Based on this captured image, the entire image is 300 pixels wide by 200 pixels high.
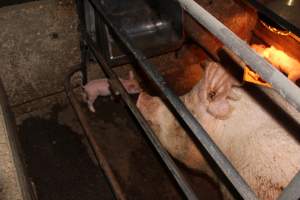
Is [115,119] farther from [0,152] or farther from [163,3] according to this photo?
[0,152]

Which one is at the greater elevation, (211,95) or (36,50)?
(211,95)

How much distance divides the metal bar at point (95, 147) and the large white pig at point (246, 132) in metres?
0.73

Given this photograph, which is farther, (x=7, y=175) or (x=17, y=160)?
(x=17, y=160)

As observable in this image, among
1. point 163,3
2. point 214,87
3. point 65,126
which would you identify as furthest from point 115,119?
point 214,87

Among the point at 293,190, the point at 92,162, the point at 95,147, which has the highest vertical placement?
the point at 293,190

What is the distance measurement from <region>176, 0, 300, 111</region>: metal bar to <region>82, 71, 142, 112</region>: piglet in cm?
216

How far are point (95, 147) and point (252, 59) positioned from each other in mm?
2092

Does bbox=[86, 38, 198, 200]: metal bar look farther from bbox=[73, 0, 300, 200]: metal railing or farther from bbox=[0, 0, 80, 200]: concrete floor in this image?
bbox=[0, 0, 80, 200]: concrete floor

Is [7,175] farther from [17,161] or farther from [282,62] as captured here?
[282,62]

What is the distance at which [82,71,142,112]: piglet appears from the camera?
3720mm

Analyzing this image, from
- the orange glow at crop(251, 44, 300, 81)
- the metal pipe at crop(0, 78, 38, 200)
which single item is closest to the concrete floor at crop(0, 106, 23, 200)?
the metal pipe at crop(0, 78, 38, 200)

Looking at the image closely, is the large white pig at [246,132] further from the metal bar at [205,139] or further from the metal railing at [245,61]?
the metal bar at [205,139]

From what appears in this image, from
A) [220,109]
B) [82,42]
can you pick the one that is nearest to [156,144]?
[220,109]

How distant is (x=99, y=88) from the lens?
3740mm
